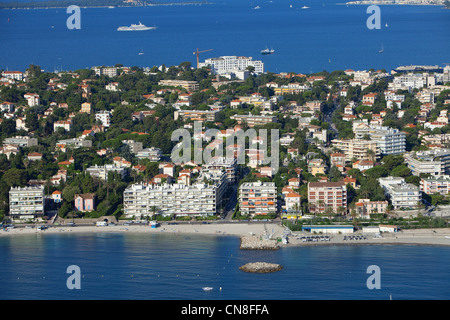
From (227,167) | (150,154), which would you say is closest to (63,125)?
(150,154)

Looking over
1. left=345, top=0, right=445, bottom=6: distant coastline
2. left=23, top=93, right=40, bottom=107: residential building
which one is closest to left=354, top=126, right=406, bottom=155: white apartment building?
left=23, top=93, right=40, bottom=107: residential building

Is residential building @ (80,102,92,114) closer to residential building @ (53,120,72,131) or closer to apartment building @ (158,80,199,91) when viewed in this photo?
residential building @ (53,120,72,131)

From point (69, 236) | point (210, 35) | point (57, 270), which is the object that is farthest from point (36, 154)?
point (210, 35)

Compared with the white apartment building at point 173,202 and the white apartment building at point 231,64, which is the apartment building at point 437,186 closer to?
the white apartment building at point 173,202

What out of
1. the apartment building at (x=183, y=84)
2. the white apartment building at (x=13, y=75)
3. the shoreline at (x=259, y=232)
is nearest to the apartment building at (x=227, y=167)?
the shoreline at (x=259, y=232)

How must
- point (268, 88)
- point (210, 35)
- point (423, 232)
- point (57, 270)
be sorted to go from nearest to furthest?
point (57, 270), point (423, 232), point (268, 88), point (210, 35)

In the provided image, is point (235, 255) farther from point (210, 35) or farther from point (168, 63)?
point (210, 35)
